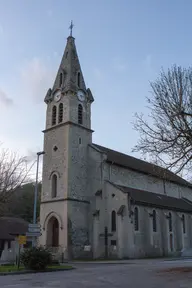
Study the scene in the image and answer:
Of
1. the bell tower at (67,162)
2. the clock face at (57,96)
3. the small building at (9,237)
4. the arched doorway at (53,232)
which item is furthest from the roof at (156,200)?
the small building at (9,237)

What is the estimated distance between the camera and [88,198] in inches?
1389

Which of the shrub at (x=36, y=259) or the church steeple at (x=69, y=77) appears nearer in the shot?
the shrub at (x=36, y=259)

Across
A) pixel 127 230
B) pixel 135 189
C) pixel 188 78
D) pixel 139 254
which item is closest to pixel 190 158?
pixel 188 78

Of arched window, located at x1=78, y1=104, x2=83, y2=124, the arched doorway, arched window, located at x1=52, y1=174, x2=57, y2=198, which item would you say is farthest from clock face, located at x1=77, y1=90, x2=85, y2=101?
the arched doorway

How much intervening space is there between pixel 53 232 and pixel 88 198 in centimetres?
525

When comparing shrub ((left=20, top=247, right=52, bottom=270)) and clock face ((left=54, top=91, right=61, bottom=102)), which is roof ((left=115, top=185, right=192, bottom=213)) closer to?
clock face ((left=54, top=91, right=61, bottom=102))

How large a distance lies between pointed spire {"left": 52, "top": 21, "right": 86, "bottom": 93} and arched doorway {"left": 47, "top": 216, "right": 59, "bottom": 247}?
1508 centimetres

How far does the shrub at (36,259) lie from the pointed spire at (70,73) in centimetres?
2193

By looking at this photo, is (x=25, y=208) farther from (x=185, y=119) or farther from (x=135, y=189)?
(x=185, y=119)

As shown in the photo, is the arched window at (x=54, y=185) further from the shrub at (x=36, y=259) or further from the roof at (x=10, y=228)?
the shrub at (x=36, y=259)

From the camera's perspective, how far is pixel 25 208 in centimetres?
6172

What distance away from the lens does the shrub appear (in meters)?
19.5

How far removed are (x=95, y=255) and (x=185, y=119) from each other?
19756 millimetres

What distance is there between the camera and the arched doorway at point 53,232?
3403cm
